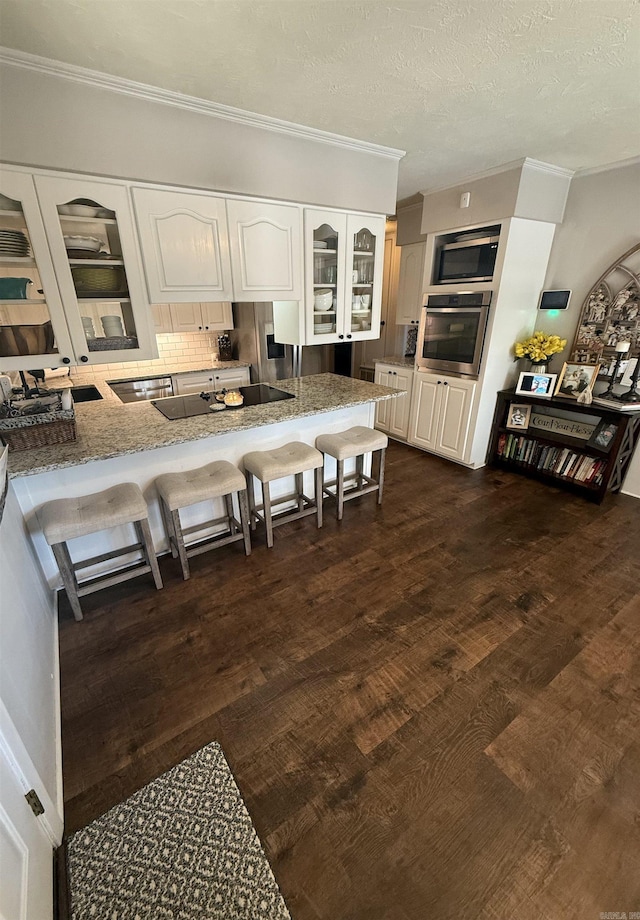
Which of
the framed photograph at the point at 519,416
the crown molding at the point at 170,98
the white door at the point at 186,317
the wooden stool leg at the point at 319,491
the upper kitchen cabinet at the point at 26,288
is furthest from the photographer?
the white door at the point at 186,317

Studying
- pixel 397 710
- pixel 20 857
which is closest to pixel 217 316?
pixel 397 710

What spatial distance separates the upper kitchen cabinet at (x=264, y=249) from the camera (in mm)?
2303

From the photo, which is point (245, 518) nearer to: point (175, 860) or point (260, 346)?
point (175, 860)

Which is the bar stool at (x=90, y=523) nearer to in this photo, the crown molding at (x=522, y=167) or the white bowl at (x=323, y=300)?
the white bowl at (x=323, y=300)

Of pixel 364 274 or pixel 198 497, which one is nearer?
pixel 198 497

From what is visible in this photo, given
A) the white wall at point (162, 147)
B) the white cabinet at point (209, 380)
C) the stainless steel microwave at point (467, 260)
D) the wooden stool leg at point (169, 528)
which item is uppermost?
the white wall at point (162, 147)

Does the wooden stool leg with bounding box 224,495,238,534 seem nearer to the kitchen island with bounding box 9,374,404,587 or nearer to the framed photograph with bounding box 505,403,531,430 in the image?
the kitchen island with bounding box 9,374,404,587

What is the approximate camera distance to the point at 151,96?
1857 mm

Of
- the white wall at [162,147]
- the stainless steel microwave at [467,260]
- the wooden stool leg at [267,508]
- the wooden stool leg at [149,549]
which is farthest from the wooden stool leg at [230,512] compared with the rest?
the stainless steel microwave at [467,260]

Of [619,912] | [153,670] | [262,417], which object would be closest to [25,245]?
[262,417]

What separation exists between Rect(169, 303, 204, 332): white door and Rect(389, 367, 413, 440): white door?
2.29m

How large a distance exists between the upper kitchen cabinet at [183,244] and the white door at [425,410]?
234 centimetres

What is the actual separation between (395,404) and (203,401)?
2456 millimetres

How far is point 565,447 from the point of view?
3.33m
